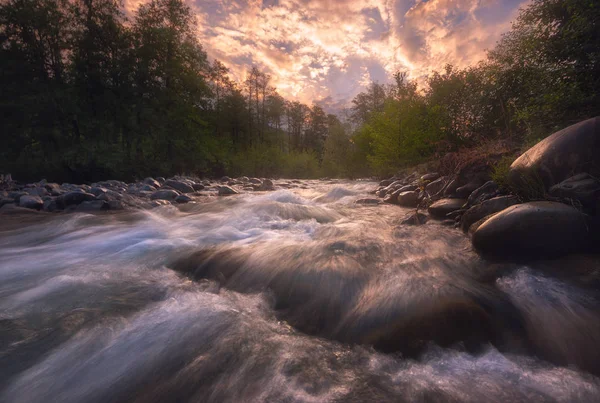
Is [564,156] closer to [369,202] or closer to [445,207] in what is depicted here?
[445,207]

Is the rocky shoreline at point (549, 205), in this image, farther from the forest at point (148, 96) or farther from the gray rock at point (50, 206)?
the gray rock at point (50, 206)

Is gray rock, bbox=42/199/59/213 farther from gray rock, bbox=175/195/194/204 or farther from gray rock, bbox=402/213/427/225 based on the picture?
gray rock, bbox=402/213/427/225

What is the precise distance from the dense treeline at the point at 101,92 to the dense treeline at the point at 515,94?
13.5 m

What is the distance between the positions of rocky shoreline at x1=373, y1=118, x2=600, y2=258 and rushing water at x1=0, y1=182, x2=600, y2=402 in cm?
21

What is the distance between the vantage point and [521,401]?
1288mm

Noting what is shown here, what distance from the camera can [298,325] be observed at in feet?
6.69

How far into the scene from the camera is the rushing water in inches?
56.3

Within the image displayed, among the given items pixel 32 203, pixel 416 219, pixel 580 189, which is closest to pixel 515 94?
pixel 416 219

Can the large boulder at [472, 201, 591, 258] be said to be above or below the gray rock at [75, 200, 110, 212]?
above

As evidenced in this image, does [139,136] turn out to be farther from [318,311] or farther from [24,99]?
[318,311]

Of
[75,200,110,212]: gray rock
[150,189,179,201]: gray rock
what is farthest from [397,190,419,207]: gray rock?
[75,200,110,212]: gray rock

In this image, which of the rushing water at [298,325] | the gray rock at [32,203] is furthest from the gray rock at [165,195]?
the rushing water at [298,325]

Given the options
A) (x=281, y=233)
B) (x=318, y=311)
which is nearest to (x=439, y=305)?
(x=318, y=311)

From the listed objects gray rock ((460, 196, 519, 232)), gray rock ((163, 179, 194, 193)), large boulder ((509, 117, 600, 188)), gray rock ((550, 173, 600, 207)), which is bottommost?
gray rock ((163, 179, 194, 193))
